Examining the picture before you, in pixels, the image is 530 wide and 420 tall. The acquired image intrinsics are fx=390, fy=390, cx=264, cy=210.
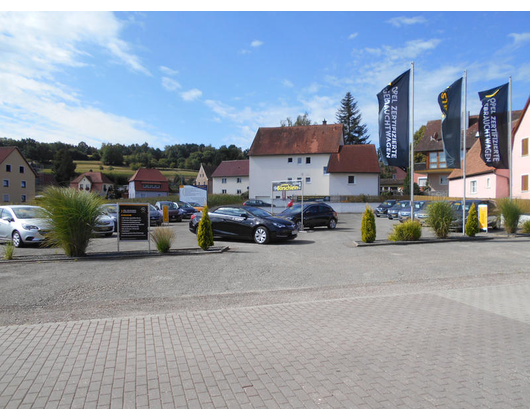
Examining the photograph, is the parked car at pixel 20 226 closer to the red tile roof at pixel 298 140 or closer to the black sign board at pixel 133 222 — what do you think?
the black sign board at pixel 133 222

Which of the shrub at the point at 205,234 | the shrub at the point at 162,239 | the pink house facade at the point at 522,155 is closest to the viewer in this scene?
the shrub at the point at 162,239

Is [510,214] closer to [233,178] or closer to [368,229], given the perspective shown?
[368,229]

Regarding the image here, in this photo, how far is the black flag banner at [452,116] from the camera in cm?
1798

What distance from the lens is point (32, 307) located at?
6.48 m

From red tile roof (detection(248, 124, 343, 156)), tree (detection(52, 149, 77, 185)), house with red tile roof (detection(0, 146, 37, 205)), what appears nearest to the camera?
red tile roof (detection(248, 124, 343, 156))

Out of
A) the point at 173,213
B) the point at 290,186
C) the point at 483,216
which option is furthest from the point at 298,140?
the point at 483,216

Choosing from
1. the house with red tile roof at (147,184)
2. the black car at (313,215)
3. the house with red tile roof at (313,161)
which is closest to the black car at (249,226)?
the black car at (313,215)

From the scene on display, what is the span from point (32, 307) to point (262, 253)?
7.10 metres

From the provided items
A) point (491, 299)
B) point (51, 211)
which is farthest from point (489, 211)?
point (51, 211)

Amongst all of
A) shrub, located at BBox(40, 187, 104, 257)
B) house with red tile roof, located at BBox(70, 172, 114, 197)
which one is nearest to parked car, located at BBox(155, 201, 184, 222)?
shrub, located at BBox(40, 187, 104, 257)

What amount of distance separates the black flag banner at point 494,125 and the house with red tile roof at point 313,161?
28808 millimetres

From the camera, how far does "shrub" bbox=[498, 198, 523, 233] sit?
1798 cm

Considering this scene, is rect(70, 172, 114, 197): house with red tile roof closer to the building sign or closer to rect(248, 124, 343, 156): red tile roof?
rect(248, 124, 343, 156): red tile roof
